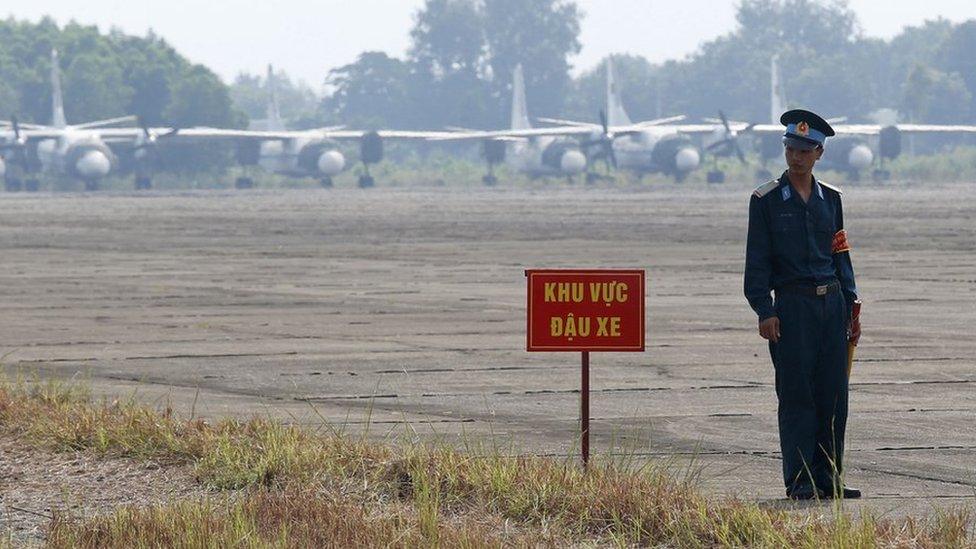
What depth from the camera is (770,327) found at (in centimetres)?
947

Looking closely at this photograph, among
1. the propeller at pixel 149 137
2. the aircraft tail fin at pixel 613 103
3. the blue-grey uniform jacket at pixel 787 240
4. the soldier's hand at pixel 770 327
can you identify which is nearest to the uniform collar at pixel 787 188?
the blue-grey uniform jacket at pixel 787 240

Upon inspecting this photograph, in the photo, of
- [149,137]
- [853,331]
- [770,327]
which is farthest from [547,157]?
[770,327]

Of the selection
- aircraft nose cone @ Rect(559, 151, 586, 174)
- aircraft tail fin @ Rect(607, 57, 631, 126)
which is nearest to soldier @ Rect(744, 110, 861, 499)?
aircraft nose cone @ Rect(559, 151, 586, 174)

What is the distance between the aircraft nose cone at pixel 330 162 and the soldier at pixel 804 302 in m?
104

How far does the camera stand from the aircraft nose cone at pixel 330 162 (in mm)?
113562

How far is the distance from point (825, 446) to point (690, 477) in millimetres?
790

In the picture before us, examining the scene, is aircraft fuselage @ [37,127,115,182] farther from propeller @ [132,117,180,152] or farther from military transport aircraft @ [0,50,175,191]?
propeller @ [132,117,180,152]

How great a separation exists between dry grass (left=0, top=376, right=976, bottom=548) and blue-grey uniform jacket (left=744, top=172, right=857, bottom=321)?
1.08 meters

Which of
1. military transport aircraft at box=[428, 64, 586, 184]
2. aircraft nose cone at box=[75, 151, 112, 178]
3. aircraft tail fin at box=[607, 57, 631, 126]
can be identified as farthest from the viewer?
aircraft tail fin at box=[607, 57, 631, 126]

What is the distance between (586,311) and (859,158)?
101 m

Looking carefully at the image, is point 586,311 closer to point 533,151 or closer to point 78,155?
point 78,155

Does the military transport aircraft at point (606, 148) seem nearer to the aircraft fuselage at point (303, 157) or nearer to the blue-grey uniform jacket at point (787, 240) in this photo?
the aircraft fuselage at point (303, 157)

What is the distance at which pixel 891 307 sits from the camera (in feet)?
73.6

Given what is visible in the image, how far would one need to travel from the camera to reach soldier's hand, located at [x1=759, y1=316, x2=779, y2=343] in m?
9.46
